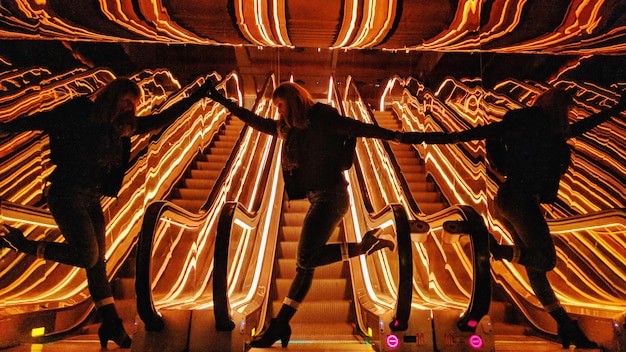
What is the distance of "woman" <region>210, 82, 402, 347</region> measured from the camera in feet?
10.2

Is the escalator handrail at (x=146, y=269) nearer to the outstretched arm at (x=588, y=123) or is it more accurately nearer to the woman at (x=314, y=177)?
the woman at (x=314, y=177)

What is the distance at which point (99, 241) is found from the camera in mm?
3191

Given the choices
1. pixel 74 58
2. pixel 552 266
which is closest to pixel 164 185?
pixel 74 58

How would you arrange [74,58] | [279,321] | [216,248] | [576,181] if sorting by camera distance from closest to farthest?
[216,248]
[279,321]
[74,58]
[576,181]

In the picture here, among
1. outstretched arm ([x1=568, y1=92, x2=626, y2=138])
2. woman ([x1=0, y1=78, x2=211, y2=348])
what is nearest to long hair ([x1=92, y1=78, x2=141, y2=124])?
woman ([x1=0, y1=78, x2=211, y2=348])

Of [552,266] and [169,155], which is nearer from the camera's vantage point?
[552,266]

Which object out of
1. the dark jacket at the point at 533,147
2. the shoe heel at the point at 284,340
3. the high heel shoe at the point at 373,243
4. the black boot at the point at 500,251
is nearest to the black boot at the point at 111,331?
the shoe heel at the point at 284,340

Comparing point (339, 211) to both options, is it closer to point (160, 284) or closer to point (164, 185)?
point (160, 284)

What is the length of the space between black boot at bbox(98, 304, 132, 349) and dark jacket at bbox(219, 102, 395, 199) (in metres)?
1.50

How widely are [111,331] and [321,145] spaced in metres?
1.85

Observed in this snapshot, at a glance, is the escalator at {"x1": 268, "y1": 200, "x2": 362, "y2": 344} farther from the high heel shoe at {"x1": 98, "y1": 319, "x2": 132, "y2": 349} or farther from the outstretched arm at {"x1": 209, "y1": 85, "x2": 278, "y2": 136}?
the outstretched arm at {"x1": 209, "y1": 85, "x2": 278, "y2": 136}

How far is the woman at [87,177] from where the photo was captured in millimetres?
3123

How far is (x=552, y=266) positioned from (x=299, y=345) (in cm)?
193

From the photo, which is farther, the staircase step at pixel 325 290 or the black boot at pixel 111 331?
the staircase step at pixel 325 290
